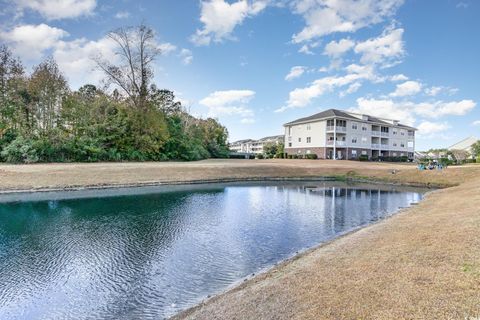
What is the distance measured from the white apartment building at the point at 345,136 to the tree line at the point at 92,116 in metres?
22.2

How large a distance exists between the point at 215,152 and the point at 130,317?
6078 centimetres

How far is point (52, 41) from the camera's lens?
98.6ft

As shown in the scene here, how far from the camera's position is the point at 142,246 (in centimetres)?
1078

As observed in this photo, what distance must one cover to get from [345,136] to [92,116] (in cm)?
4551

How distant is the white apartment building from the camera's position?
188 ft

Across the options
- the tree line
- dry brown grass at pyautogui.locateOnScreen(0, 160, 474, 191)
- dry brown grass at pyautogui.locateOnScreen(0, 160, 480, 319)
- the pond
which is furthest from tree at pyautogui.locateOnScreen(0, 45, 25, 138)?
dry brown grass at pyautogui.locateOnScreen(0, 160, 480, 319)

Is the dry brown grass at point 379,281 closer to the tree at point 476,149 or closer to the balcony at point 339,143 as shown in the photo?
the balcony at point 339,143

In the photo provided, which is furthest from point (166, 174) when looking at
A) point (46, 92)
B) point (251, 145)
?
point (251, 145)

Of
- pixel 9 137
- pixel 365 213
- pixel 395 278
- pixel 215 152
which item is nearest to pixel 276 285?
pixel 395 278

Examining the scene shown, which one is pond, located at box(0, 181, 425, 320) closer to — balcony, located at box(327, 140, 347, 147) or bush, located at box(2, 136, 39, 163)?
bush, located at box(2, 136, 39, 163)

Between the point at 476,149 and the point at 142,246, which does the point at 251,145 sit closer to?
the point at 476,149

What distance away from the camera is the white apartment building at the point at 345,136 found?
5741cm

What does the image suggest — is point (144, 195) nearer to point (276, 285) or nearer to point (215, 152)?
point (276, 285)

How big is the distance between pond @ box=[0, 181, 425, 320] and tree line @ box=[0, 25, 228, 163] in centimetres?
1796
